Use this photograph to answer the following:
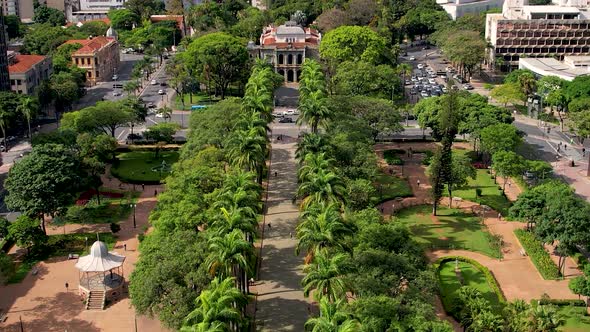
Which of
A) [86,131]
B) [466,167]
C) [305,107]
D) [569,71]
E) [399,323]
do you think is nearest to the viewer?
[399,323]

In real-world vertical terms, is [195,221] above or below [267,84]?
below

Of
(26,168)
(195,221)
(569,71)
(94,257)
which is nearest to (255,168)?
(195,221)

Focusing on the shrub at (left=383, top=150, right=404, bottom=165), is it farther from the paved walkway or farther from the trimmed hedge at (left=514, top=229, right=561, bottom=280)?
the trimmed hedge at (left=514, top=229, right=561, bottom=280)

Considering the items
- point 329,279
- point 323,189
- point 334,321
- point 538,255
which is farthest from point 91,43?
point 334,321

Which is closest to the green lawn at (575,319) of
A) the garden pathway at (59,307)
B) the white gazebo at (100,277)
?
the garden pathway at (59,307)

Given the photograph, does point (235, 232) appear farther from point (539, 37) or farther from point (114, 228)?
point (539, 37)

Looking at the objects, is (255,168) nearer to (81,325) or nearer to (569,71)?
(81,325)
